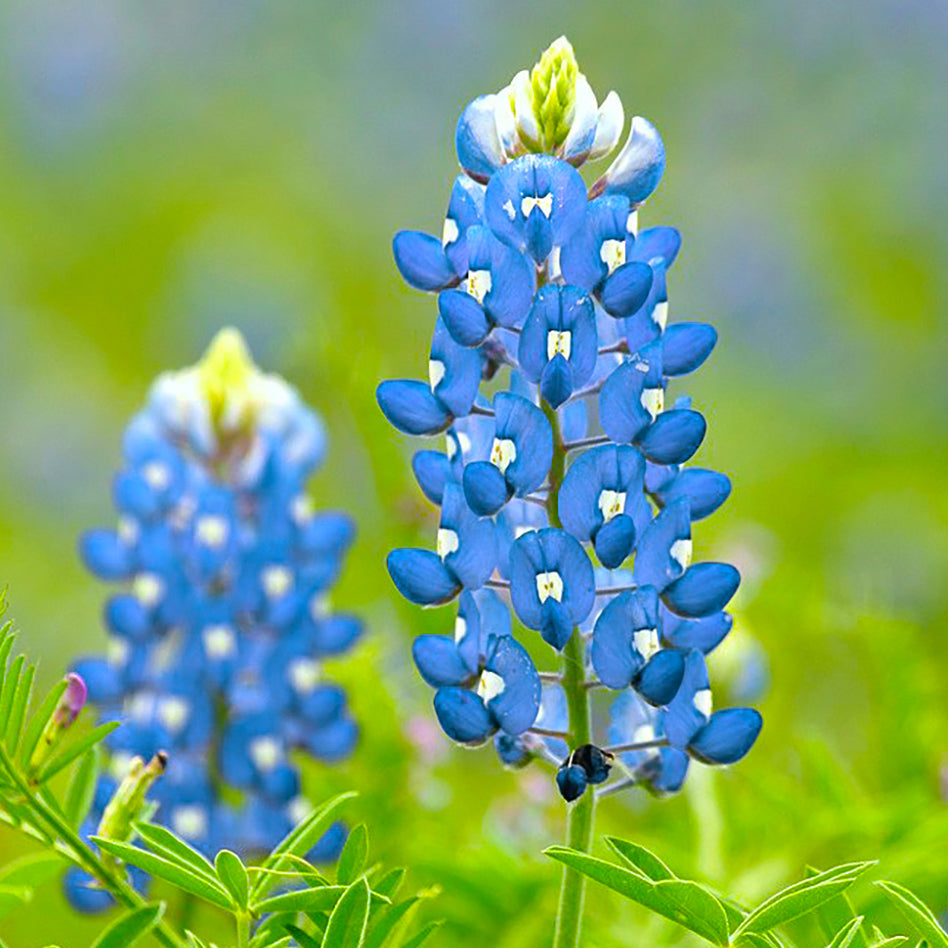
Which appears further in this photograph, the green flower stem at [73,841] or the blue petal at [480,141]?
the blue petal at [480,141]

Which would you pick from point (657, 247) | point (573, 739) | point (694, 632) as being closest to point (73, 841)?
point (573, 739)

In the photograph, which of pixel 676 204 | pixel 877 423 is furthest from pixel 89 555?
pixel 676 204

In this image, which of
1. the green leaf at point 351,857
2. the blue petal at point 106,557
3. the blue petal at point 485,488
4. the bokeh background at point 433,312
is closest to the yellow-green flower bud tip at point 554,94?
the blue petal at point 485,488

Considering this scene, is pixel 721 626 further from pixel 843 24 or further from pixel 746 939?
pixel 843 24

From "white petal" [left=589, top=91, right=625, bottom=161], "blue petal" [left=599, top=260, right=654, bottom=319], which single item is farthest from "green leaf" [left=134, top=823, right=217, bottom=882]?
"white petal" [left=589, top=91, right=625, bottom=161]

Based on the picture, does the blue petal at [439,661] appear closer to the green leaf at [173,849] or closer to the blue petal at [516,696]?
the blue petal at [516,696]

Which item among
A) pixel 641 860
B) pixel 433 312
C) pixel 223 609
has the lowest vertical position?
pixel 641 860

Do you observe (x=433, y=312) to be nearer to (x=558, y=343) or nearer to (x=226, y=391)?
(x=226, y=391)

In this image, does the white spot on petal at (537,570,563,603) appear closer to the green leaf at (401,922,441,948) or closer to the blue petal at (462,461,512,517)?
the blue petal at (462,461,512,517)
